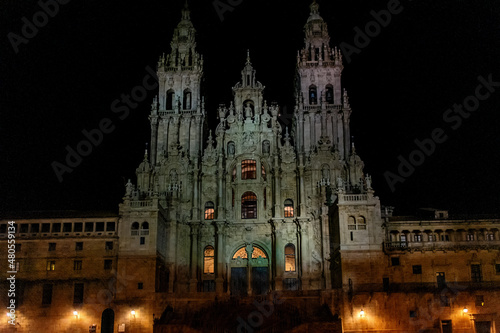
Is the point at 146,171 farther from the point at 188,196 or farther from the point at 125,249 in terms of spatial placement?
the point at 125,249

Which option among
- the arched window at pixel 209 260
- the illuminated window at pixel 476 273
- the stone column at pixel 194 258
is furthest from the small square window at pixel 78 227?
the illuminated window at pixel 476 273

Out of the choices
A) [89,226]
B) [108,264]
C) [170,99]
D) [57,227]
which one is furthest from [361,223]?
[57,227]

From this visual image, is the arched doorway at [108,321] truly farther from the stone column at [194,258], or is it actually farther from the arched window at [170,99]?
the arched window at [170,99]

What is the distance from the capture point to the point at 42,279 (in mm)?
54438

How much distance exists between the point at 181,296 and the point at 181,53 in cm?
3435

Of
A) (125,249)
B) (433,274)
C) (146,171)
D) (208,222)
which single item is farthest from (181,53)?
(433,274)

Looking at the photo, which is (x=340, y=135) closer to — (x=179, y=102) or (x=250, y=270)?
(x=250, y=270)

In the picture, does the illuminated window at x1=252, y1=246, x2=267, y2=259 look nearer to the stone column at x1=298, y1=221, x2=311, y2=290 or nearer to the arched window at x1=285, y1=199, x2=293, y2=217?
the stone column at x1=298, y1=221, x2=311, y2=290

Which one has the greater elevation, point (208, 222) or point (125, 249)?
point (208, 222)

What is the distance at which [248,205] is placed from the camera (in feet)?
211

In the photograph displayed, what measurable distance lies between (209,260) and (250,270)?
508 cm

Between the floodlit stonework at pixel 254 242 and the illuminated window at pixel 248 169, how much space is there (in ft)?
0.46

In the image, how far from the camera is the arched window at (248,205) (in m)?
63.9

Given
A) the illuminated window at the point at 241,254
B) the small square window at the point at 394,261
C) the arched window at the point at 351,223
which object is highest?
the arched window at the point at 351,223
